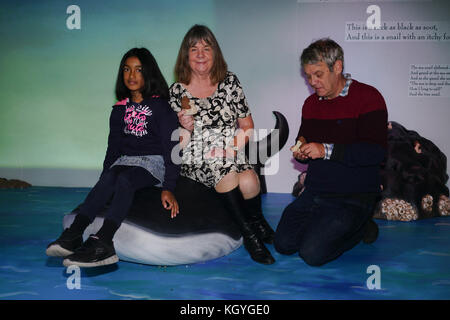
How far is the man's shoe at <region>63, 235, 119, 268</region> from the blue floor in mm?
106

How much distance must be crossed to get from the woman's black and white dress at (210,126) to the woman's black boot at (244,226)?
0.56 ft

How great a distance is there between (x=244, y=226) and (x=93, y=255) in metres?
0.86

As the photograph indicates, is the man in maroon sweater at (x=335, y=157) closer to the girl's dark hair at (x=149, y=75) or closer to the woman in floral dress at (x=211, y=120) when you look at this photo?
the woman in floral dress at (x=211, y=120)

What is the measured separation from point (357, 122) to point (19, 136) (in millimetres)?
4586

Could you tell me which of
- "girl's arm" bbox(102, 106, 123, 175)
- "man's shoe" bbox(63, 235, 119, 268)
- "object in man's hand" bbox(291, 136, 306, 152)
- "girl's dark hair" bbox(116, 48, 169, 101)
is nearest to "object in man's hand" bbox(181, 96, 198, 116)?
"girl's dark hair" bbox(116, 48, 169, 101)

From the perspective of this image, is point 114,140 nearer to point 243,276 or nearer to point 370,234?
point 243,276

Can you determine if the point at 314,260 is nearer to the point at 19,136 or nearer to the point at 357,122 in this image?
the point at 357,122

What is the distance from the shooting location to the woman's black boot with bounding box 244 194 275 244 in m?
2.69

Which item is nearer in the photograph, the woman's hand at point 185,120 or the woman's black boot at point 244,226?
the woman's black boot at point 244,226

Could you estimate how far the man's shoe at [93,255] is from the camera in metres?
2.08

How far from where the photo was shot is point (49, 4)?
205 inches

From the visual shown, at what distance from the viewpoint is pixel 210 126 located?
2.62 meters

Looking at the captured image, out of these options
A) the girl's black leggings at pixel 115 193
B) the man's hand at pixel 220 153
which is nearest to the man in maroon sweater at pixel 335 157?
the man's hand at pixel 220 153
